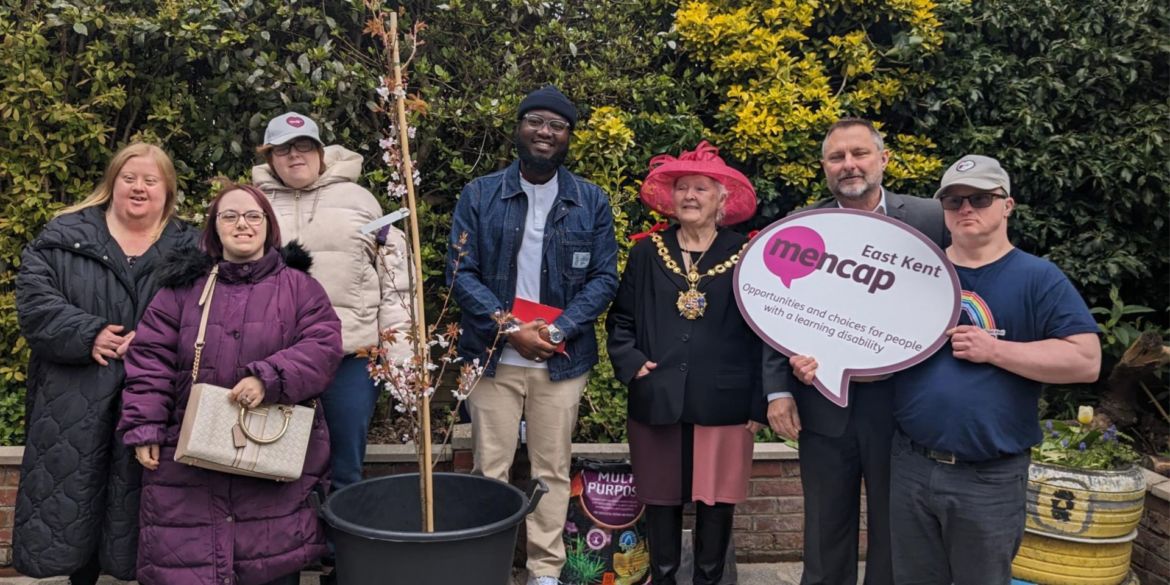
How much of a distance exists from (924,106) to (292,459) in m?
4.27

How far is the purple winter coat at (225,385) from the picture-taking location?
2689 millimetres

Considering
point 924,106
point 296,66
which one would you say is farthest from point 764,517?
point 296,66

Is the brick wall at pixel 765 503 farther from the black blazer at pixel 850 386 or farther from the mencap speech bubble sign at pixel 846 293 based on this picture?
the mencap speech bubble sign at pixel 846 293

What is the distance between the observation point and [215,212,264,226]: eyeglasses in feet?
9.22

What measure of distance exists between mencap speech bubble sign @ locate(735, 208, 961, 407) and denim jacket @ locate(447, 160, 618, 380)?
2.11 ft

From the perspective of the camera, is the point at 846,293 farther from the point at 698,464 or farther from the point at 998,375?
the point at 698,464

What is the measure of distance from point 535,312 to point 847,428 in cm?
128

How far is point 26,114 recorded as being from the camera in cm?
420

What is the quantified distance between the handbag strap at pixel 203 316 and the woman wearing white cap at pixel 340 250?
1.71 feet

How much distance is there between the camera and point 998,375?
2.50 meters

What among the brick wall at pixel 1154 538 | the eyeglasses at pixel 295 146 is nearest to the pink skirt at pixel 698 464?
the eyeglasses at pixel 295 146

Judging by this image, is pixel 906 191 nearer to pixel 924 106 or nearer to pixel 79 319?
pixel 924 106

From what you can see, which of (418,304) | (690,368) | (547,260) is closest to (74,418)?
(418,304)

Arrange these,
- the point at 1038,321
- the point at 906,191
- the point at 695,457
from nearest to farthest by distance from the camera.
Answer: the point at 1038,321, the point at 695,457, the point at 906,191
